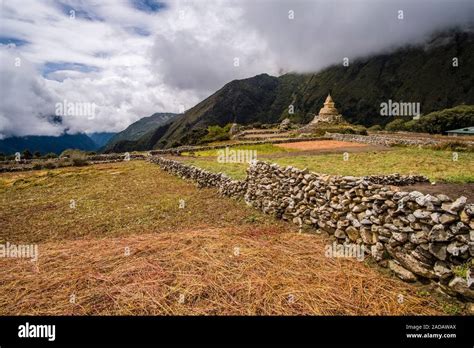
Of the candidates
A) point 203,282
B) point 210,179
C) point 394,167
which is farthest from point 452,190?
point 210,179

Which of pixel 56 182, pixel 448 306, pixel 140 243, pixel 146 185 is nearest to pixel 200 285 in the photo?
pixel 140 243

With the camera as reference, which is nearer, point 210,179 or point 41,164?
point 210,179

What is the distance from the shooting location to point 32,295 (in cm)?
573

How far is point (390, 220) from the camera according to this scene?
623 centimetres

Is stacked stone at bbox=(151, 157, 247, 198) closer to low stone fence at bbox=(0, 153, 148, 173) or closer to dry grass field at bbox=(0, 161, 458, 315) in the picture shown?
dry grass field at bbox=(0, 161, 458, 315)

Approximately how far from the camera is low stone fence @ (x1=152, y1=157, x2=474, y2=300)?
5.02 m

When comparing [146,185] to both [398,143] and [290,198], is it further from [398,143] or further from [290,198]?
[398,143]

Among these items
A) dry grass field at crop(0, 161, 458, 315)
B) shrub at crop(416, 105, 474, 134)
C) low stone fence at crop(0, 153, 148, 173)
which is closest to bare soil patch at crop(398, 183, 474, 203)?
dry grass field at crop(0, 161, 458, 315)

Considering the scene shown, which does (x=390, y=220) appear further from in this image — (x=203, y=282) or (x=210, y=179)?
(x=210, y=179)

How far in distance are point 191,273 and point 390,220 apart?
14.5 feet

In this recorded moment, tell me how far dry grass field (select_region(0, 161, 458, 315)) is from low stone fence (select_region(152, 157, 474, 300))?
1.37ft

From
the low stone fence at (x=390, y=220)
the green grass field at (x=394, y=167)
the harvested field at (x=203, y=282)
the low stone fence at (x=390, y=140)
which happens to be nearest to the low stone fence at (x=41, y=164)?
the green grass field at (x=394, y=167)

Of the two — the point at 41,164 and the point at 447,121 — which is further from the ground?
the point at 447,121
